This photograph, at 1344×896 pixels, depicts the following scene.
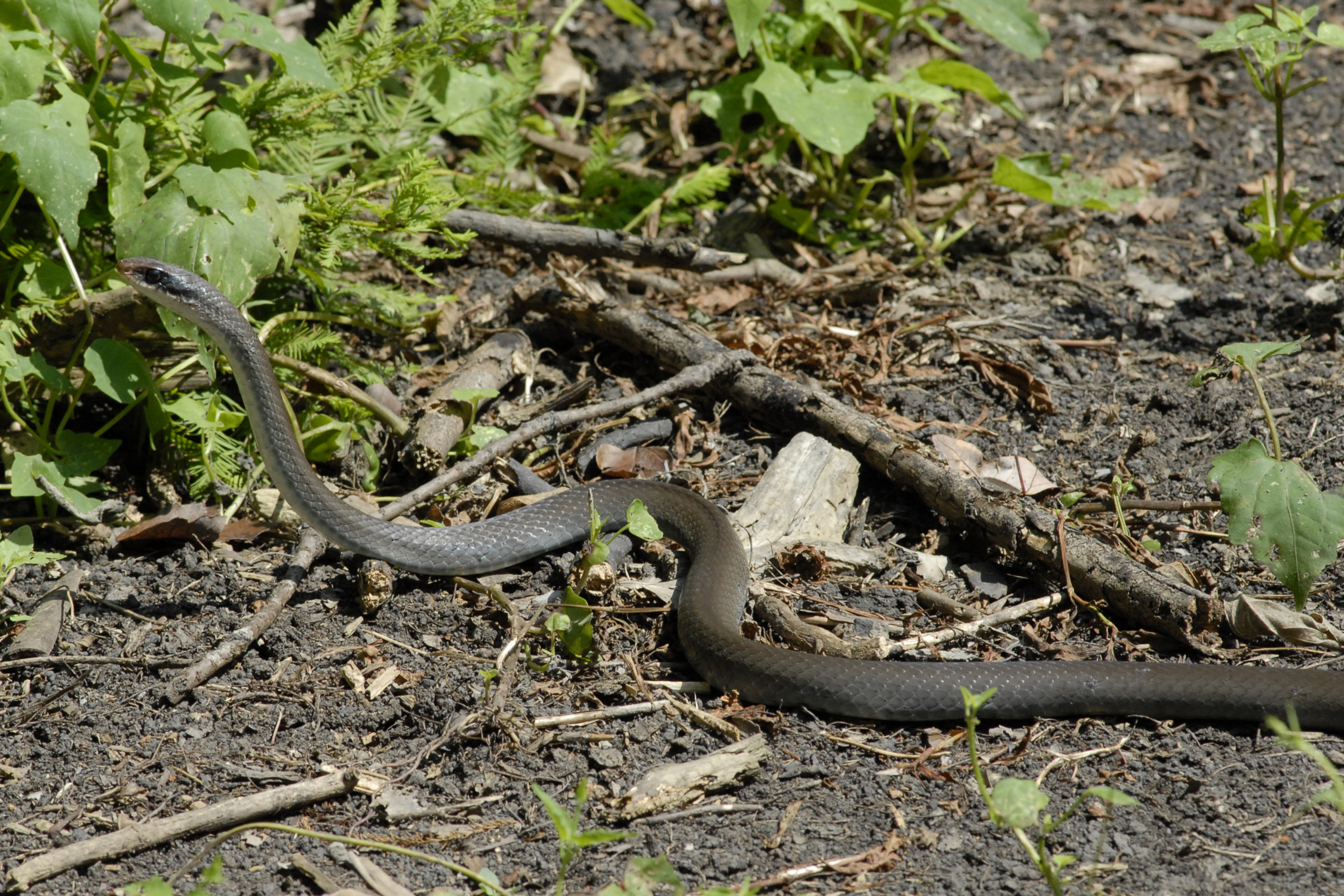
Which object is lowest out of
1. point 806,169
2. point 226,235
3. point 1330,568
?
point 1330,568

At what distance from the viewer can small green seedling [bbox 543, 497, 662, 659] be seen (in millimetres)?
3848

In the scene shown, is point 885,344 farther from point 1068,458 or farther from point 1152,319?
point 1152,319

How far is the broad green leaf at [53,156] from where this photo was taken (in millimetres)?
3629

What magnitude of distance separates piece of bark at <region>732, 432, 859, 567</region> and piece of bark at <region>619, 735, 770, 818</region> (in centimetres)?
118

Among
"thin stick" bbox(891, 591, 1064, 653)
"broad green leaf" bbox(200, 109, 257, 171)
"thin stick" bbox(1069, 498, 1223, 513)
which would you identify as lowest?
"thin stick" bbox(891, 591, 1064, 653)

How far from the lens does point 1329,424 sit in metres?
4.84

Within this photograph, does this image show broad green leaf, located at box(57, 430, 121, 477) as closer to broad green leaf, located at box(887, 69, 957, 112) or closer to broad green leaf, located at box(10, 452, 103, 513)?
broad green leaf, located at box(10, 452, 103, 513)

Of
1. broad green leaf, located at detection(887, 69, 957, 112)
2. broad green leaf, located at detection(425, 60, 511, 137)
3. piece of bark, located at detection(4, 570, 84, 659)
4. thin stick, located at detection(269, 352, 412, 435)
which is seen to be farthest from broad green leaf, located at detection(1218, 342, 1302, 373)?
piece of bark, located at detection(4, 570, 84, 659)

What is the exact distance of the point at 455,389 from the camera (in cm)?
508

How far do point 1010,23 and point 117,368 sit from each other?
5.12 metres

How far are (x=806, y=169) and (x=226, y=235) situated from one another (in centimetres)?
402

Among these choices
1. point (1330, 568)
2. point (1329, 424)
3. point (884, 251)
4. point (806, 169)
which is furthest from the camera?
point (806, 169)

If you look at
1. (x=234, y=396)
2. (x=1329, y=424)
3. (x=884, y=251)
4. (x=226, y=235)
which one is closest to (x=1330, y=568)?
→ (x=1329, y=424)

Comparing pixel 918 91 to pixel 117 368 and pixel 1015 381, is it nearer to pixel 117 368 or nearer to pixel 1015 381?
pixel 1015 381
